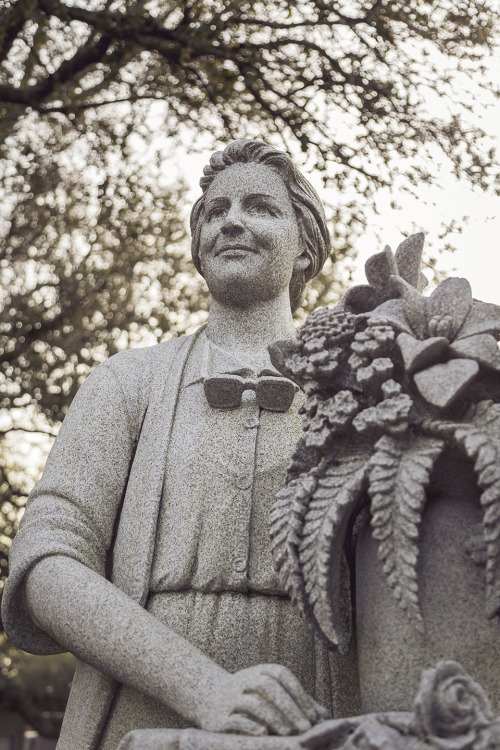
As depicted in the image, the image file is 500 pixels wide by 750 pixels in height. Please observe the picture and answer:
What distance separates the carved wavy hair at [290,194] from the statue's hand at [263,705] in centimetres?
215

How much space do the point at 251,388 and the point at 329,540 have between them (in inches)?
44.7

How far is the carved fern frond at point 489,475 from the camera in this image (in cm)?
234

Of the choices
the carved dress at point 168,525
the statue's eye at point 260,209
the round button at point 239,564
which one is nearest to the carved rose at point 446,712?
the carved dress at point 168,525

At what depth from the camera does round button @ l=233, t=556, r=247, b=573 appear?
3217 millimetres

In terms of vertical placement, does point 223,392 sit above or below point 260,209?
below

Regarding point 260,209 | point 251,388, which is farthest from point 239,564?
point 260,209

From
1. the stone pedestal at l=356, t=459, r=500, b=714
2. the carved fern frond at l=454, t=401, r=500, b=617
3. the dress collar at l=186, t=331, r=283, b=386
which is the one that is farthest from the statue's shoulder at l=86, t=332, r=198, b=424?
the carved fern frond at l=454, t=401, r=500, b=617

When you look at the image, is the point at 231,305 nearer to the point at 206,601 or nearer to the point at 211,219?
the point at 211,219

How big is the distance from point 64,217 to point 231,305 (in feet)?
22.6

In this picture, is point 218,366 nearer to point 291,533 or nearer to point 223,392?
point 223,392

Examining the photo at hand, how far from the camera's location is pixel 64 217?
10.4 meters

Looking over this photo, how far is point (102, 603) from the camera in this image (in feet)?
9.70

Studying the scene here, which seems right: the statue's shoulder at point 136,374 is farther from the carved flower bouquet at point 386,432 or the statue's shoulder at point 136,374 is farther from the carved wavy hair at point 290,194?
the carved flower bouquet at point 386,432

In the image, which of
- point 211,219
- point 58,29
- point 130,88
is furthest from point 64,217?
point 211,219
